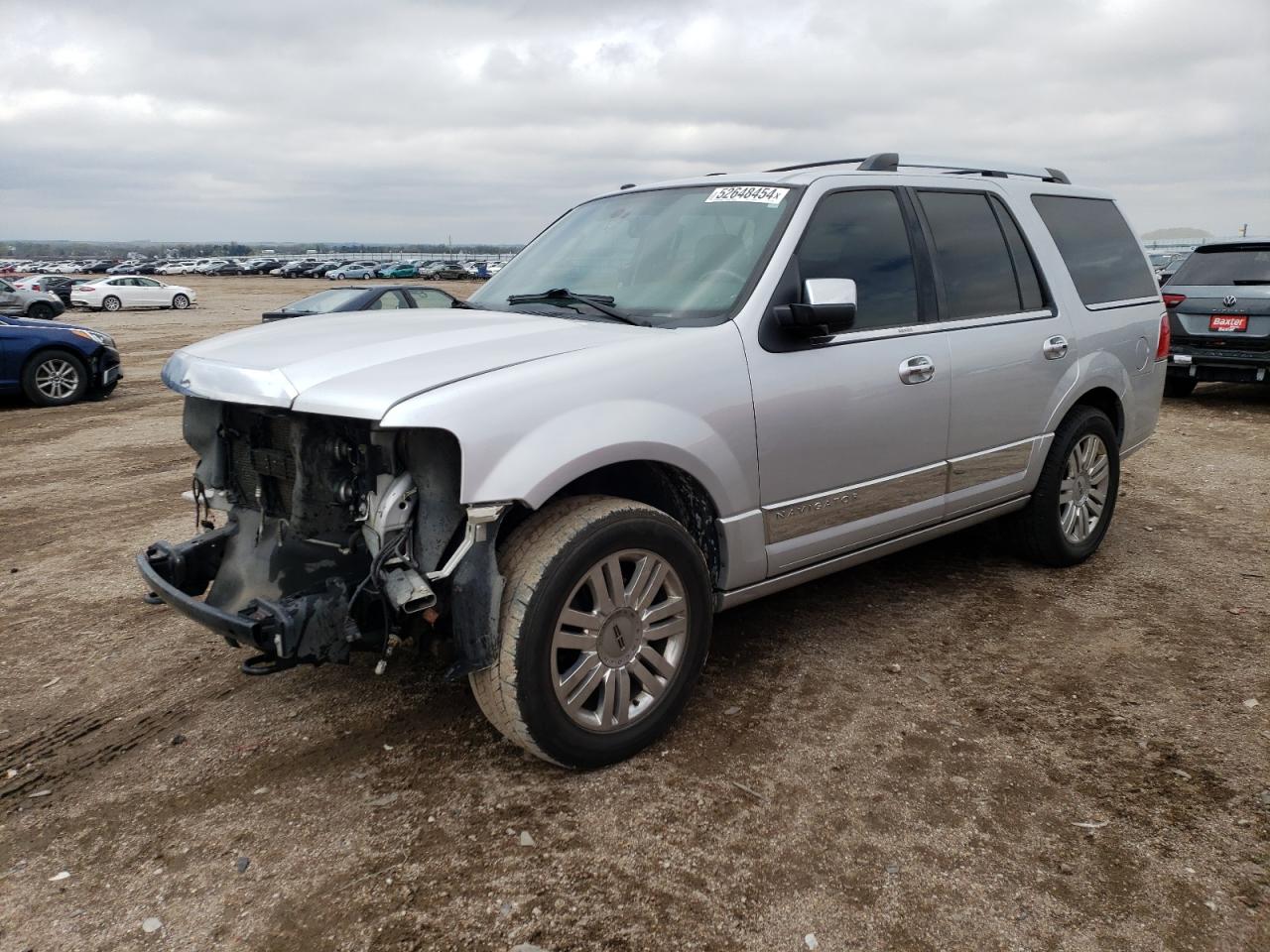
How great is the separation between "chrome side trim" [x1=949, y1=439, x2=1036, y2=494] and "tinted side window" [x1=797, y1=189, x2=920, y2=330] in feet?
2.34

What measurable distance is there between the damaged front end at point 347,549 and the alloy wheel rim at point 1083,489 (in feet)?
11.0

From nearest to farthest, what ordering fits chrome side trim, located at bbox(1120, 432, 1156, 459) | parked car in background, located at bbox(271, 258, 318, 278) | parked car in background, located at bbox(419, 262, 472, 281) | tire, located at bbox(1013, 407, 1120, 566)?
tire, located at bbox(1013, 407, 1120, 566), chrome side trim, located at bbox(1120, 432, 1156, 459), parked car in background, located at bbox(419, 262, 472, 281), parked car in background, located at bbox(271, 258, 318, 278)

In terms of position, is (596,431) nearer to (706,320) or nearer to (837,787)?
(706,320)

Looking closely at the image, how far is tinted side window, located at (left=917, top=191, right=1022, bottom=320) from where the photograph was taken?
4.32 m

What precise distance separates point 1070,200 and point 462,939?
15.2 ft

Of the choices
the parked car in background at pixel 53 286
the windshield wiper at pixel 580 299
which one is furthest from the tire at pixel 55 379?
the parked car in background at pixel 53 286

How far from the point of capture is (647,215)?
4184 millimetres

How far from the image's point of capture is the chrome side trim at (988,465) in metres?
4.34

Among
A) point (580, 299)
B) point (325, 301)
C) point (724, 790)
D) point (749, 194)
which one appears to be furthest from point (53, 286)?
point (724, 790)

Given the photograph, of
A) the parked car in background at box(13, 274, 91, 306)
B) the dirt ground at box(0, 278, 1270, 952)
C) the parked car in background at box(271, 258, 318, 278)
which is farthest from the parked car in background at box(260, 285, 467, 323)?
the parked car in background at box(271, 258, 318, 278)

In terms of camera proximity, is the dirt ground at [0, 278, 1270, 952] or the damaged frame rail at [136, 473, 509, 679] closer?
the dirt ground at [0, 278, 1270, 952]

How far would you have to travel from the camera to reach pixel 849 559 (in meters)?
4.04

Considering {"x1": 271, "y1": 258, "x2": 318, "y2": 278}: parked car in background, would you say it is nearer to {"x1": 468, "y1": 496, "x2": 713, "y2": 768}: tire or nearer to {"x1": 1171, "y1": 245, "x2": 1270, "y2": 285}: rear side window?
{"x1": 1171, "y1": 245, "x2": 1270, "y2": 285}: rear side window

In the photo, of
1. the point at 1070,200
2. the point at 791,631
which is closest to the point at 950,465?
the point at 791,631
